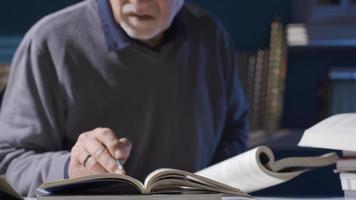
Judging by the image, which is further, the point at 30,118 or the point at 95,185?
the point at 30,118

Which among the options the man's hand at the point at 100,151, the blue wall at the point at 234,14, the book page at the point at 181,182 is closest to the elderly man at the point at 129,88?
the man's hand at the point at 100,151

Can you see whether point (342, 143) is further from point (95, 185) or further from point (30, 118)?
point (30, 118)

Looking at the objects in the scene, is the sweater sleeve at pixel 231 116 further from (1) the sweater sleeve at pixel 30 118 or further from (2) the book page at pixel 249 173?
(2) the book page at pixel 249 173

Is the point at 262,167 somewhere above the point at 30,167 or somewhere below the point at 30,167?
above

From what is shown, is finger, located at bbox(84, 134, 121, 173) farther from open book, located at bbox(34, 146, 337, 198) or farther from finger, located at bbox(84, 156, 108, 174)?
open book, located at bbox(34, 146, 337, 198)

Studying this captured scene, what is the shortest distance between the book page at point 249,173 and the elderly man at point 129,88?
49 centimetres

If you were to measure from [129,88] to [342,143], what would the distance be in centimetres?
76

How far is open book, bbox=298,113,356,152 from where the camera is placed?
979mm

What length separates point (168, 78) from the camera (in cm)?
171

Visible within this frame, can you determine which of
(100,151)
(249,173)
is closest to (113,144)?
(100,151)

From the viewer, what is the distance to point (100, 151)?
1.24 meters

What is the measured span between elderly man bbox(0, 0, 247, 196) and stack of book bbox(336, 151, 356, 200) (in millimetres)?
649

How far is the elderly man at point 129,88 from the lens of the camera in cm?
156

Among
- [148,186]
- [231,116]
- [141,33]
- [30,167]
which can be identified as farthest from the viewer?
[231,116]
